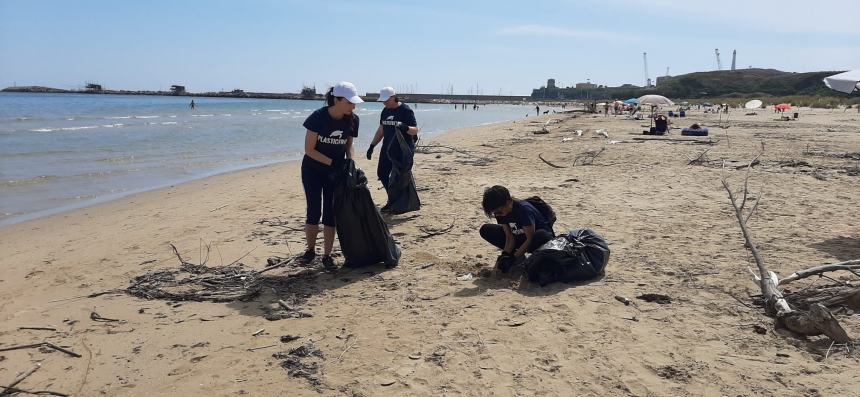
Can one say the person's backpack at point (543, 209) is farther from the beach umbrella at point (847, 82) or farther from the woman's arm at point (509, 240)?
the beach umbrella at point (847, 82)

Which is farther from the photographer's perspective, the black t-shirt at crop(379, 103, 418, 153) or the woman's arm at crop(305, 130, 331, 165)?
Answer: the black t-shirt at crop(379, 103, 418, 153)

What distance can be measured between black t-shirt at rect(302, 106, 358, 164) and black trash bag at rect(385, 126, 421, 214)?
1.91 meters

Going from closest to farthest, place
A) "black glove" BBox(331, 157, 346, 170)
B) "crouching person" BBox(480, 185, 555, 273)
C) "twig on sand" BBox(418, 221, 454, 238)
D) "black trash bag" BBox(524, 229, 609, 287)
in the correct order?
"black trash bag" BBox(524, 229, 609, 287)
"crouching person" BBox(480, 185, 555, 273)
"black glove" BBox(331, 157, 346, 170)
"twig on sand" BBox(418, 221, 454, 238)

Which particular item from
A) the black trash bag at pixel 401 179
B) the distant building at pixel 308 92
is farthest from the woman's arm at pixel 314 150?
the distant building at pixel 308 92

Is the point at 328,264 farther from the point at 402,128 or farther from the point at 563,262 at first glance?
the point at 402,128

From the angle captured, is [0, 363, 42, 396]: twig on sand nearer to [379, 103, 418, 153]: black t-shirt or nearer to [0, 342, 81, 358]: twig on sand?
[0, 342, 81, 358]: twig on sand

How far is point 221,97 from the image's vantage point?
145875 millimetres

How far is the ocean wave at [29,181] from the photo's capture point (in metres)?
10.7

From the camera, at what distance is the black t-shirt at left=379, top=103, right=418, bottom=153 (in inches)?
257

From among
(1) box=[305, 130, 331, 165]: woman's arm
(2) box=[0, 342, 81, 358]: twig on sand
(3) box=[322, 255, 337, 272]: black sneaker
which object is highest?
(1) box=[305, 130, 331, 165]: woman's arm

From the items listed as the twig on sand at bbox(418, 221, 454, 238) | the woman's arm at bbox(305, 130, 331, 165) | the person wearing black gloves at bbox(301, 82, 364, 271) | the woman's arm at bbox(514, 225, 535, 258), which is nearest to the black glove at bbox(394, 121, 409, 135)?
the twig on sand at bbox(418, 221, 454, 238)

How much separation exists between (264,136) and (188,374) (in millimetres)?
22989

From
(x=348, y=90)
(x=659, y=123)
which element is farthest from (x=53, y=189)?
(x=659, y=123)

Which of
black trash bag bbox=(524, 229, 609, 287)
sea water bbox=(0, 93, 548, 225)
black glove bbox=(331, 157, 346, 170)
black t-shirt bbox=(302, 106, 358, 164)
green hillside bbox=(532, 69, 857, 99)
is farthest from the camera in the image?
green hillside bbox=(532, 69, 857, 99)
